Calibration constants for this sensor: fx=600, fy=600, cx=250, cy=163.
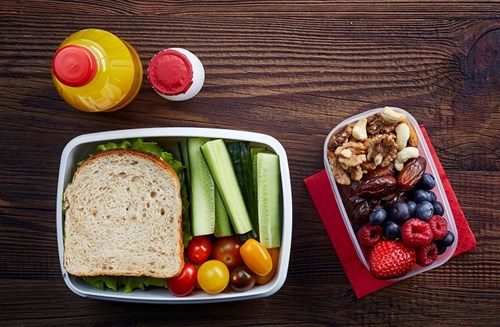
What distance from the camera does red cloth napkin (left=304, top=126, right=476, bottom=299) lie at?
1.42 metres

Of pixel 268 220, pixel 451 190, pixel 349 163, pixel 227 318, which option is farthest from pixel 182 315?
pixel 451 190

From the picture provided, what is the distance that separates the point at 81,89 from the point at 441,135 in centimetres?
83

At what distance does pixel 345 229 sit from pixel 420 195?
0.67 ft

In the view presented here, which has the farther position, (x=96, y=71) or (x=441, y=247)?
(x=441, y=247)

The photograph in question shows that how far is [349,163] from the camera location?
4.21 feet

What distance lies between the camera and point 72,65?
1.17m

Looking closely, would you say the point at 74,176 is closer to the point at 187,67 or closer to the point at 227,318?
the point at 187,67

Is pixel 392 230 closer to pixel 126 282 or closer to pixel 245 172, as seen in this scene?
pixel 245 172

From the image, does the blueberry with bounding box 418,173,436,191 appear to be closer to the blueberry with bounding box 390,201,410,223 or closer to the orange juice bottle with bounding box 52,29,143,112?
the blueberry with bounding box 390,201,410,223

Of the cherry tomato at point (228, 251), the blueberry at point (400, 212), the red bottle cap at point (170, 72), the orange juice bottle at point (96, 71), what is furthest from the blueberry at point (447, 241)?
the orange juice bottle at point (96, 71)

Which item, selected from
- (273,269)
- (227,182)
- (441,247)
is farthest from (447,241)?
(227,182)

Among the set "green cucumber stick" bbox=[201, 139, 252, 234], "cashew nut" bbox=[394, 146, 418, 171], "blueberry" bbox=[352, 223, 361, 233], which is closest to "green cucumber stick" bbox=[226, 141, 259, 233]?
"green cucumber stick" bbox=[201, 139, 252, 234]

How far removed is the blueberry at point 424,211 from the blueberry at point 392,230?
49 millimetres

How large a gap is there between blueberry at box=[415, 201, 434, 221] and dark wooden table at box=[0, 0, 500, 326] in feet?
0.62
